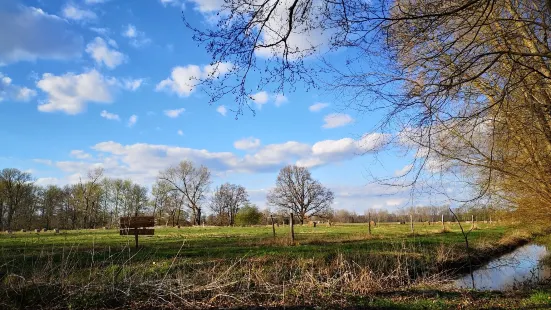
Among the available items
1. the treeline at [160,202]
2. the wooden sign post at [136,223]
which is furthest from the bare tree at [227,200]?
the wooden sign post at [136,223]

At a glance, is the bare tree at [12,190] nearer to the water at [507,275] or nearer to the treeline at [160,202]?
the treeline at [160,202]

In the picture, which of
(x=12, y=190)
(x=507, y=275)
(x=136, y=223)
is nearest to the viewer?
(x=507, y=275)

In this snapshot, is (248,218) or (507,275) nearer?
(507,275)

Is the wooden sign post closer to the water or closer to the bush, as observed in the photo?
the water

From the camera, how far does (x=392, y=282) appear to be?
1044 centimetres

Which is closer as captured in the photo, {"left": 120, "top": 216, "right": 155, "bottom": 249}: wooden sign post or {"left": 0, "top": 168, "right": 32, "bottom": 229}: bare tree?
{"left": 120, "top": 216, "right": 155, "bottom": 249}: wooden sign post

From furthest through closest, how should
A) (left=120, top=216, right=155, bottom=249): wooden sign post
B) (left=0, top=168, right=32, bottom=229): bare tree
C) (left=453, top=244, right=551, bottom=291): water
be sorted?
(left=0, top=168, right=32, bottom=229): bare tree
(left=120, top=216, right=155, bottom=249): wooden sign post
(left=453, top=244, right=551, bottom=291): water

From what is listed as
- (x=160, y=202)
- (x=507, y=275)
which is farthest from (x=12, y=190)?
(x=507, y=275)

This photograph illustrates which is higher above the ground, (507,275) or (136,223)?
(136,223)

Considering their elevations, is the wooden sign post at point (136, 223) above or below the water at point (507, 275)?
above

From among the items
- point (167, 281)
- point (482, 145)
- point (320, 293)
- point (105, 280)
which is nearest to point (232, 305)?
point (167, 281)

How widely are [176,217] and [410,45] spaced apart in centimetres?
7264

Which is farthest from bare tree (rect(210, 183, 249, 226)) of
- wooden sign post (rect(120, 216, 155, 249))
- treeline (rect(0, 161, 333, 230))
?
wooden sign post (rect(120, 216, 155, 249))

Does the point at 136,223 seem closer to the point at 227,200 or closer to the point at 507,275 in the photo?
the point at 507,275
